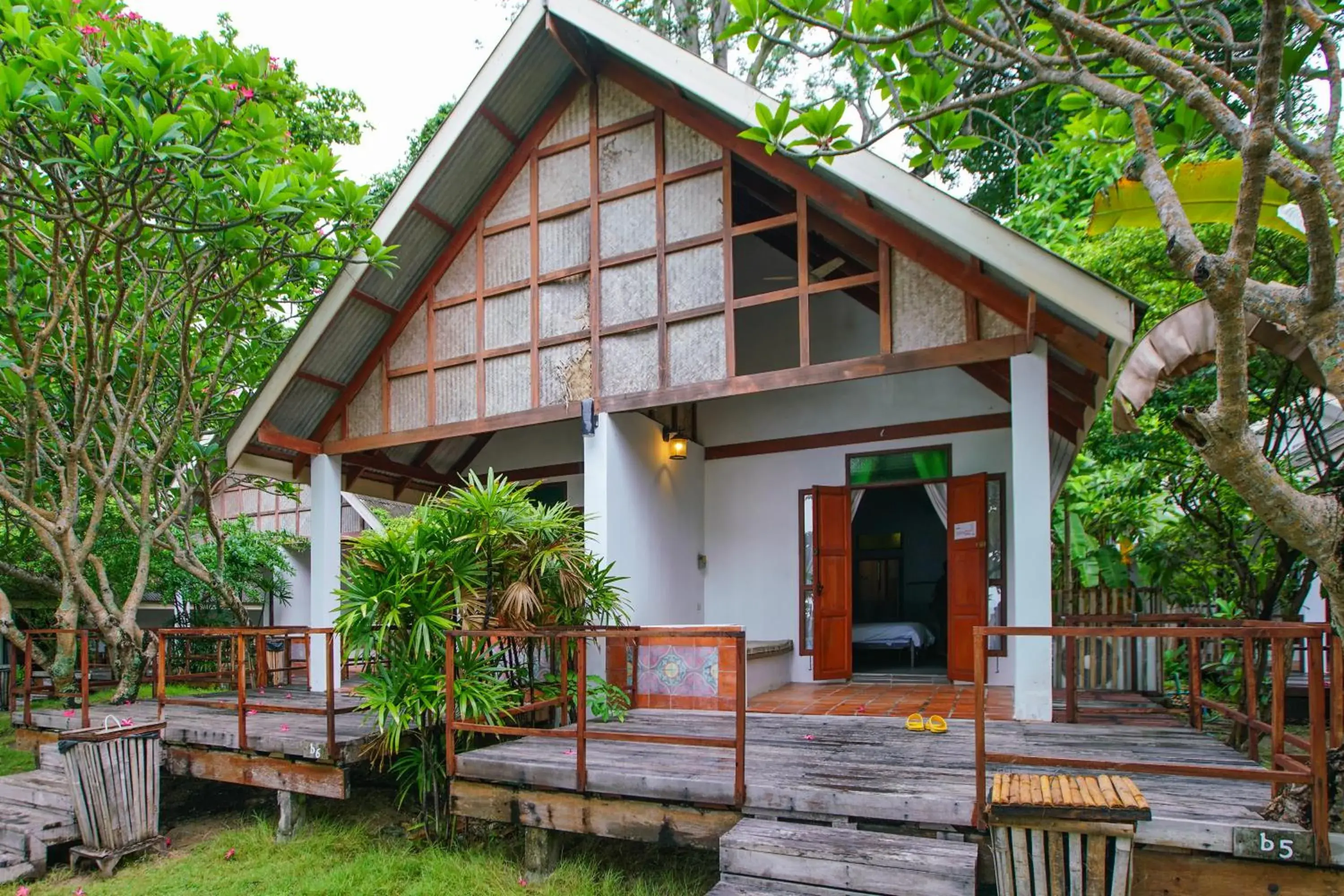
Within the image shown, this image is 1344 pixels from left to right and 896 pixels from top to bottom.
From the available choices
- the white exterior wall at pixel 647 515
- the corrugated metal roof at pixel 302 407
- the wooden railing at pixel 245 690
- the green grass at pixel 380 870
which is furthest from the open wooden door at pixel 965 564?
the corrugated metal roof at pixel 302 407

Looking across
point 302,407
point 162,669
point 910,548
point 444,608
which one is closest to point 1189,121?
point 444,608

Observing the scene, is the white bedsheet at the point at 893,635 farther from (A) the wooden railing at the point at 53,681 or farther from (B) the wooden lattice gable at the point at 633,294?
(A) the wooden railing at the point at 53,681

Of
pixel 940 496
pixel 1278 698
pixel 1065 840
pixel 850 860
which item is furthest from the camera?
pixel 940 496

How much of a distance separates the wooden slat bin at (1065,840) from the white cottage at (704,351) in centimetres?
247

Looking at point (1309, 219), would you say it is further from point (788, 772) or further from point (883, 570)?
point (883, 570)

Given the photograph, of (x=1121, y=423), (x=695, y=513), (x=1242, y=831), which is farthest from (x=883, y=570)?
(x=1242, y=831)

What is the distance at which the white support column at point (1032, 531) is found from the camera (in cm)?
568

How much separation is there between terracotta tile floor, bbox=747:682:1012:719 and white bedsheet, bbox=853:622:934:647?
5.23 ft

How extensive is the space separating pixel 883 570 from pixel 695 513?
5.87 meters

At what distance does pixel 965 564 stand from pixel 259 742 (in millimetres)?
6337

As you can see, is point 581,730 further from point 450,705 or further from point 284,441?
point 284,441

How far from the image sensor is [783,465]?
941 cm

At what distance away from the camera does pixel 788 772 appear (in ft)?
15.2

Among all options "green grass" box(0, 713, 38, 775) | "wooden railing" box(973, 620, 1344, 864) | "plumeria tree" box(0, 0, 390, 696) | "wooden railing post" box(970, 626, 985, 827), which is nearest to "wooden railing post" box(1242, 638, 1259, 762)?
"wooden railing" box(973, 620, 1344, 864)
